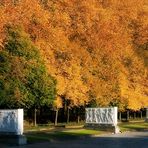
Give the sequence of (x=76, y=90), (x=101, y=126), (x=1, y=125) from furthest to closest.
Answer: (x=76, y=90), (x=101, y=126), (x=1, y=125)

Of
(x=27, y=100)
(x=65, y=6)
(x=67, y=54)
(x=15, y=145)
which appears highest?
(x=65, y=6)

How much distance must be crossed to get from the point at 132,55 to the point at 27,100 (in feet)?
64.8

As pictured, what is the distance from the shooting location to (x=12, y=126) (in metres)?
29.1

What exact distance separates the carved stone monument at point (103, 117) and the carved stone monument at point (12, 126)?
1296 cm

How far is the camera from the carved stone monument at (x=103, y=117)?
41.2 m

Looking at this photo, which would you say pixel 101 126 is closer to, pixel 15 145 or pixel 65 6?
pixel 65 6

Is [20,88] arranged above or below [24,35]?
below

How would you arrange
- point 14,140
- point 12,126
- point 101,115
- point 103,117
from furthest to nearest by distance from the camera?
point 101,115 < point 103,117 < point 12,126 < point 14,140

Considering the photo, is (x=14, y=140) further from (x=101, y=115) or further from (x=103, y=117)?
(x=101, y=115)

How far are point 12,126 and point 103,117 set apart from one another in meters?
14.1

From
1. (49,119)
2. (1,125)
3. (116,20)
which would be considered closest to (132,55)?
(116,20)

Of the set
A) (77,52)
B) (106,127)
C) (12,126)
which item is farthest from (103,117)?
(12,126)

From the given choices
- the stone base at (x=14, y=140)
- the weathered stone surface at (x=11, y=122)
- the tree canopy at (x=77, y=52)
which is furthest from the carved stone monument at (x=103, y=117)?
the stone base at (x=14, y=140)

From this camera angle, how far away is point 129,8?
61094mm
